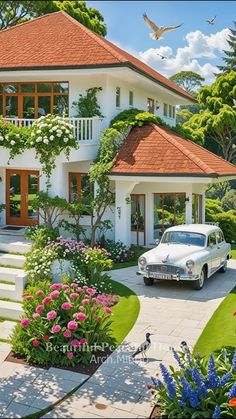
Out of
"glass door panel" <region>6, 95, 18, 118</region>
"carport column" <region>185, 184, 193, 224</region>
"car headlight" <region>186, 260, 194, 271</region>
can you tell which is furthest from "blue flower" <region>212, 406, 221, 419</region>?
"glass door panel" <region>6, 95, 18, 118</region>

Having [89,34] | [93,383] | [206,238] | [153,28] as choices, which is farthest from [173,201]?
[93,383]

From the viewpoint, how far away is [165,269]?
12.6 meters

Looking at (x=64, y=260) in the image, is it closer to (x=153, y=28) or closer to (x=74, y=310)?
(x=74, y=310)

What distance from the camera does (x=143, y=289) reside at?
13070 millimetres

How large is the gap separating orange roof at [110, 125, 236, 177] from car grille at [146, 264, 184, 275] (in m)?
4.67

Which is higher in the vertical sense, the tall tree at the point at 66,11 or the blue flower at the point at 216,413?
the tall tree at the point at 66,11

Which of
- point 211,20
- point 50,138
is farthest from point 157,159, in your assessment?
point 211,20

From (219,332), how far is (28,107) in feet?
44.3

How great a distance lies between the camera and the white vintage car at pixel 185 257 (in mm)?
12461

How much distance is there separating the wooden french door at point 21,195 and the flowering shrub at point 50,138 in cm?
285

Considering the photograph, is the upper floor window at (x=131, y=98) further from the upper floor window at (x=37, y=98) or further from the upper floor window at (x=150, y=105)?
the upper floor window at (x=37, y=98)

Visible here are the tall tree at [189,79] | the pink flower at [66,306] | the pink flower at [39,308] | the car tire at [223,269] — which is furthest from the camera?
the tall tree at [189,79]

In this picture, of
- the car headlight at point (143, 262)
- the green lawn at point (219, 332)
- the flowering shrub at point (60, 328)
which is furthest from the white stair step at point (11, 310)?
the green lawn at point (219, 332)

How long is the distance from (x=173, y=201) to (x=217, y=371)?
514 inches
